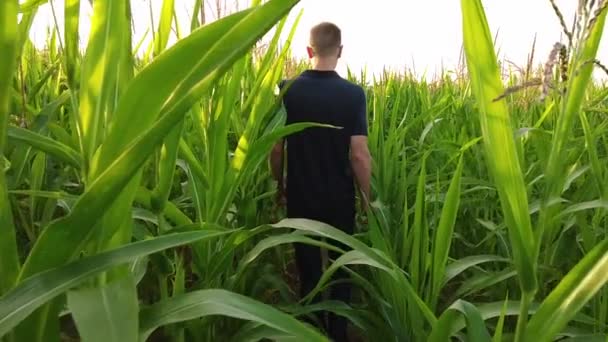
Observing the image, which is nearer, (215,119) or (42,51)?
(215,119)

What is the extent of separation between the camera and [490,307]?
35.2 inches

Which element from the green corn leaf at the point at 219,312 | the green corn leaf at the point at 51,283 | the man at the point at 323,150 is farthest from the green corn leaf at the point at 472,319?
the man at the point at 323,150

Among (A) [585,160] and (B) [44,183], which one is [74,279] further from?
(A) [585,160]

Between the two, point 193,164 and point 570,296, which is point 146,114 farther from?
point 193,164

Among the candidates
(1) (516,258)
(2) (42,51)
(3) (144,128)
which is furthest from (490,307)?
(2) (42,51)

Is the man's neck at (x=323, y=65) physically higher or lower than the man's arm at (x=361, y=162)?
higher

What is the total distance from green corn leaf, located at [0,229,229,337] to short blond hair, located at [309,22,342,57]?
1436 mm

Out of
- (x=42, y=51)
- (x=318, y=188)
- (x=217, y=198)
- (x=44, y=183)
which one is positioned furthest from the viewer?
(x=42, y=51)

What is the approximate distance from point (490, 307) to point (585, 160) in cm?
106

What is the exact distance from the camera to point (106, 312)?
0.50 metres

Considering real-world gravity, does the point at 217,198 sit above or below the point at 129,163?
below

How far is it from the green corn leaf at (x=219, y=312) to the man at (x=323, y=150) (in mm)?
1293

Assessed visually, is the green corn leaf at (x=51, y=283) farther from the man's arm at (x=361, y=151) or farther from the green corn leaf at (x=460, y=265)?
the man's arm at (x=361, y=151)

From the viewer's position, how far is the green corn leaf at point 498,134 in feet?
1.90
